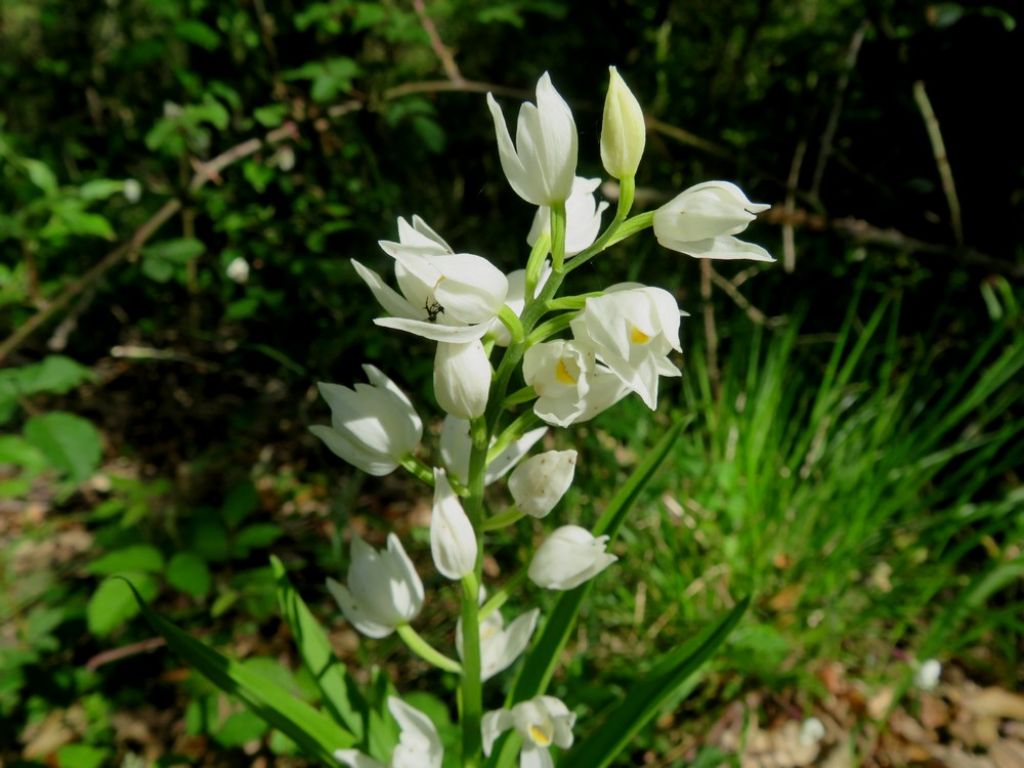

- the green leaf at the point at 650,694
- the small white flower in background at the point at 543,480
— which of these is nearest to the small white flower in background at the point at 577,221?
the small white flower in background at the point at 543,480

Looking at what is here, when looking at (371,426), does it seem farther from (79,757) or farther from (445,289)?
(79,757)

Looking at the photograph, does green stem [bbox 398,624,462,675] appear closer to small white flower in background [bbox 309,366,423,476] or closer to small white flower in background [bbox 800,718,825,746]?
small white flower in background [bbox 309,366,423,476]

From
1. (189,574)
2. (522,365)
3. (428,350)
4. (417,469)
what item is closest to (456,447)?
(417,469)

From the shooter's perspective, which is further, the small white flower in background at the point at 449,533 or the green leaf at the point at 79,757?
the green leaf at the point at 79,757

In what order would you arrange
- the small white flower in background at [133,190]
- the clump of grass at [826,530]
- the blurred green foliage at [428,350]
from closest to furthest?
the blurred green foliage at [428,350] < the clump of grass at [826,530] < the small white flower in background at [133,190]

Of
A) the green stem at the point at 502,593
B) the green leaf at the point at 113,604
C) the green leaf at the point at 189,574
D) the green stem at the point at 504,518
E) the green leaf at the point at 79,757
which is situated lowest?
the green leaf at the point at 79,757

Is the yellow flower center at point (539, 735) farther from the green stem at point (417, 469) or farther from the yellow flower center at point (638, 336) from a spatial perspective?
the yellow flower center at point (638, 336)

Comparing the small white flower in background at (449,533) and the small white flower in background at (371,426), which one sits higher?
the small white flower in background at (371,426)

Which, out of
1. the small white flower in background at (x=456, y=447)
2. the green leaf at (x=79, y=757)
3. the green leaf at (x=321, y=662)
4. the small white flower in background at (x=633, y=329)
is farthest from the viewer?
the green leaf at (x=79, y=757)
